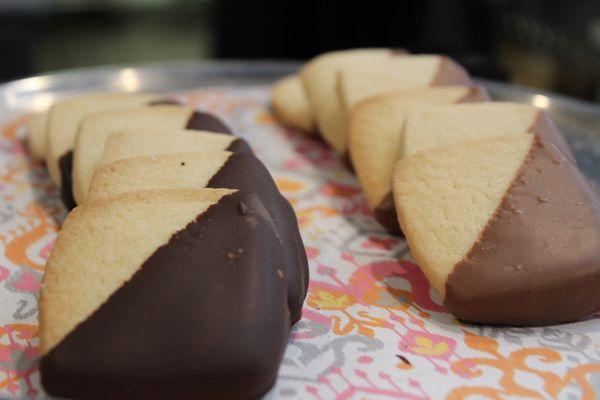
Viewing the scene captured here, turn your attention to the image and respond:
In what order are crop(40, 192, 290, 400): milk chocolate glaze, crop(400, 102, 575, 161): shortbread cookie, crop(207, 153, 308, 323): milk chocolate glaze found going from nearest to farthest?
crop(40, 192, 290, 400): milk chocolate glaze, crop(207, 153, 308, 323): milk chocolate glaze, crop(400, 102, 575, 161): shortbread cookie

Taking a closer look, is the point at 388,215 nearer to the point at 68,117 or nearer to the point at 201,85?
the point at 68,117

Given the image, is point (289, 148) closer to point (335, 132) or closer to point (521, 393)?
point (335, 132)

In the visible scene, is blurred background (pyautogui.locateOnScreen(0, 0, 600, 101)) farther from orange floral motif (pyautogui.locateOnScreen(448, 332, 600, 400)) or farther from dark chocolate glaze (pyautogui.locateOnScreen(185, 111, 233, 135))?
orange floral motif (pyautogui.locateOnScreen(448, 332, 600, 400))

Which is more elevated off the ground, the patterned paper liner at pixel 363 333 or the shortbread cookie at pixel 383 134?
the shortbread cookie at pixel 383 134

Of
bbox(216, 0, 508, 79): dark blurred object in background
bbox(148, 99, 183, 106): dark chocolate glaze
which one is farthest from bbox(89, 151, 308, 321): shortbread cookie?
bbox(216, 0, 508, 79): dark blurred object in background

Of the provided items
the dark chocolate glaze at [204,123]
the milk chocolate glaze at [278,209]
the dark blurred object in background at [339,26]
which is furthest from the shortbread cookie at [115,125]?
the dark blurred object in background at [339,26]

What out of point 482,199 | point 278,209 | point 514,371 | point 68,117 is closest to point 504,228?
point 482,199

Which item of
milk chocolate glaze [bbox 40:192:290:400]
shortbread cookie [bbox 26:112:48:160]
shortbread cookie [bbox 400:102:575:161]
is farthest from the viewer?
shortbread cookie [bbox 26:112:48:160]

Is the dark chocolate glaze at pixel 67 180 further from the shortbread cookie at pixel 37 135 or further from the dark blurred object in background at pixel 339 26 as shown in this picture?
the dark blurred object in background at pixel 339 26
